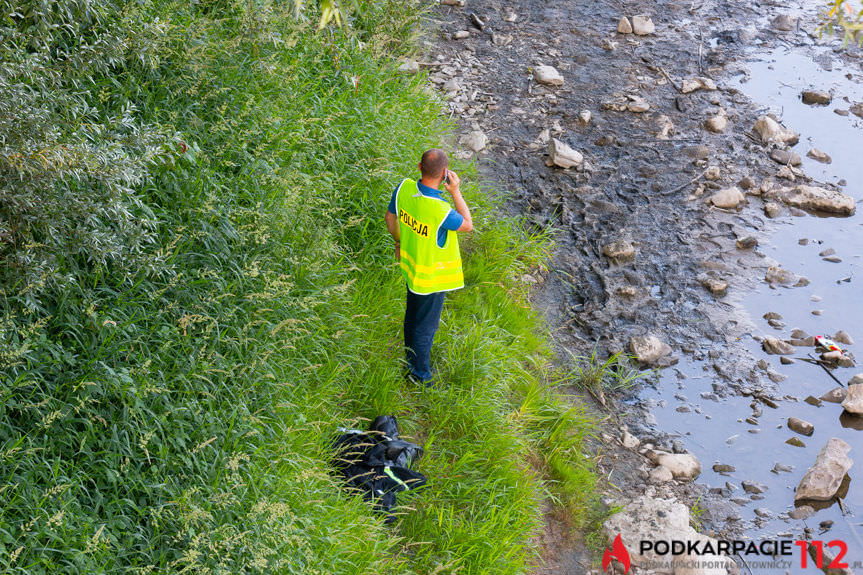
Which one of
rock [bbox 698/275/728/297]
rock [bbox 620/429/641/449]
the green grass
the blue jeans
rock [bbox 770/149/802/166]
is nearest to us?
the green grass

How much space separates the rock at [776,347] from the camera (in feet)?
20.6

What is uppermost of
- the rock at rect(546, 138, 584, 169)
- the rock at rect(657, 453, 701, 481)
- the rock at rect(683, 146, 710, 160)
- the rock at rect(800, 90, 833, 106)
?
the rock at rect(546, 138, 584, 169)

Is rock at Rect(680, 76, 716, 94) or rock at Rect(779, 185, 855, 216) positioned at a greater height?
rock at Rect(680, 76, 716, 94)

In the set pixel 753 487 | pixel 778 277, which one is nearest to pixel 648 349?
pixel 753 487

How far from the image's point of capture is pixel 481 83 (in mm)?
9117

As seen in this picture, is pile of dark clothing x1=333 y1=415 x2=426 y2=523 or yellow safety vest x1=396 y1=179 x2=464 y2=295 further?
yellow safety vest x1=396 y1=179 x2=464 y2=295

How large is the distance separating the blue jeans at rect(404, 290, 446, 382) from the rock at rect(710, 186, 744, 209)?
12.5ft

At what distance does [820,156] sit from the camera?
27.3ft

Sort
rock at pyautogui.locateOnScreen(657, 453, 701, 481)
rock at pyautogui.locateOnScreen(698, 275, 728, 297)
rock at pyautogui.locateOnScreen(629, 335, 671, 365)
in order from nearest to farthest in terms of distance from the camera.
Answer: rock at pyautogui.locateOnScreen(657, 453, 701, 481), rock at pyautogui.locateOnScreen(629, 335, 671, 365), rock at pyautogui.locateOnScreen(698, 275, 728, 297)

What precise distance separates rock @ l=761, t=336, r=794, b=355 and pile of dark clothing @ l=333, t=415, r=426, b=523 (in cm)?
324

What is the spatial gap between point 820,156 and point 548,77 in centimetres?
313

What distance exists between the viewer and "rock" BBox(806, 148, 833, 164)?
8.32 m

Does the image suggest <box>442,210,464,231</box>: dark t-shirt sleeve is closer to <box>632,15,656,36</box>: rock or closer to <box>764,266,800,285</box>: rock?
<box>764,266,800,285</box>: rock

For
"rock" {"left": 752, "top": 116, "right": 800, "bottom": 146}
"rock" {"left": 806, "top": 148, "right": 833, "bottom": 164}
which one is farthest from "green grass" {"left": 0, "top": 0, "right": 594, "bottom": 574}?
"rock" {"left": 806, "top": 148, "right": 833, "bottom": 164}
